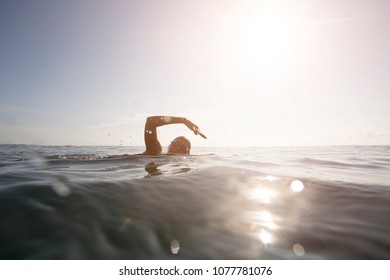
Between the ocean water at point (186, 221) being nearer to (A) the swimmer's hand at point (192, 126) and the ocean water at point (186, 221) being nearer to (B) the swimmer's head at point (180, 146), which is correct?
(A) the swimmer's hand at point (192, 126)

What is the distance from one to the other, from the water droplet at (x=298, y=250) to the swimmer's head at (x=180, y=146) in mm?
10085

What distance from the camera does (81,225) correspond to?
2.84 metres

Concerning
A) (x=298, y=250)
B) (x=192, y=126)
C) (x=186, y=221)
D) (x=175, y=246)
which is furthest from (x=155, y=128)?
(x=298, y=250)

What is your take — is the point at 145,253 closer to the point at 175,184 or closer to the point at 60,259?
the point at 60,259

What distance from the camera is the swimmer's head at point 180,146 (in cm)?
1260

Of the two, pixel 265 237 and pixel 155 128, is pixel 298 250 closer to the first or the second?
pixel 265 237

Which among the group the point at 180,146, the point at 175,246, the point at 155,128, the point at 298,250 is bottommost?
the point at 298,250

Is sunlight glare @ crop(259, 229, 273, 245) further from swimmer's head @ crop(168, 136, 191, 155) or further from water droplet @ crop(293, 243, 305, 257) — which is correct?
swimmer's head @ crop(168, 136, 191, 155)

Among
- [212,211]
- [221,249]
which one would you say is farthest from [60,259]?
[212,211]

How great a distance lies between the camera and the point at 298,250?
262cm

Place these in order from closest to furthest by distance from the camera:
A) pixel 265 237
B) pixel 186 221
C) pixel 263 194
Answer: pixel 265 237 → pixel 186 221 → pixel 263 194

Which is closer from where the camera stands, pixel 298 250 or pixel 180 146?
pixel 298 250

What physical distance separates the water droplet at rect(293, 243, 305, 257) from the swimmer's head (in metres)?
10.1

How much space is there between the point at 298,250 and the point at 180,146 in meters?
10.3
